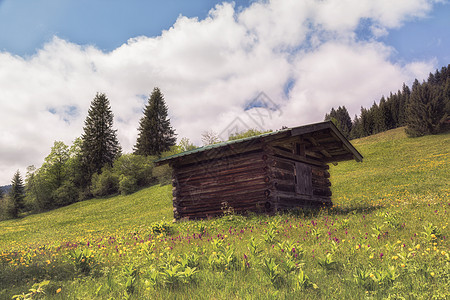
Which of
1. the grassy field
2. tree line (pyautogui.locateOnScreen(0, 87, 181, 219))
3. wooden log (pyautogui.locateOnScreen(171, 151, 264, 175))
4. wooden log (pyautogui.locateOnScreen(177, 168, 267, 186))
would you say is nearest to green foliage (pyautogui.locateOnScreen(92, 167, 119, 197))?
tree line (pyautogui.locateOnScreen(0, 87, 181, 219))

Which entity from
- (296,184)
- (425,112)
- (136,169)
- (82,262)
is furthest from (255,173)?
(425,112)

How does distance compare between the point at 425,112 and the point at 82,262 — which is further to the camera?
the point at 425,112

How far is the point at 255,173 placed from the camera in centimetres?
1291

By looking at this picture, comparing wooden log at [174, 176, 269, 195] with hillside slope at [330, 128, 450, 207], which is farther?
hillside slope at [330, 128, 450, 207]

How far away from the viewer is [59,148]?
61406 mm

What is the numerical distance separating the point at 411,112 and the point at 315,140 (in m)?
54.4

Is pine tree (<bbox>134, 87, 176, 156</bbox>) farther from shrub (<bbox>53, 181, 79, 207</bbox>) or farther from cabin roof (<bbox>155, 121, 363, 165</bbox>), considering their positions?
cabin roof (<bbox>155, 121, 363, 165</bbox>)

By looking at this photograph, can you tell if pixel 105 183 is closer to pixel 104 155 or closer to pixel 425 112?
pixel 104 155

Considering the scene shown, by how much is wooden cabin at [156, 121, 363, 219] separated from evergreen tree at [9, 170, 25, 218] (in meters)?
53.8

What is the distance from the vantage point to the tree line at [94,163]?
169 feet

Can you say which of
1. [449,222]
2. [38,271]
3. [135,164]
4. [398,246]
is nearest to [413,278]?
[398,246]

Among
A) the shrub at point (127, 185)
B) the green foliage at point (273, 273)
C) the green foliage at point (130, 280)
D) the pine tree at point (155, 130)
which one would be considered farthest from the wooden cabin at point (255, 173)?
the pine tree at point (155, 130)

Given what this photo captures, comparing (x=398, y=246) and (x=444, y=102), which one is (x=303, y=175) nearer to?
(x=398, y=246)

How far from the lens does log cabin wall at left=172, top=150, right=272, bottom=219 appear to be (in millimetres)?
12755
